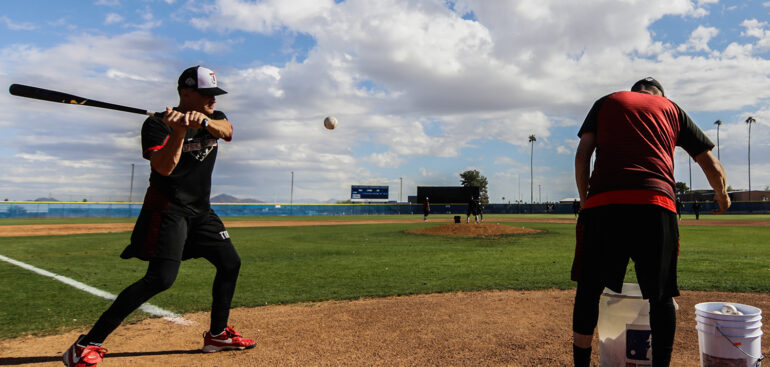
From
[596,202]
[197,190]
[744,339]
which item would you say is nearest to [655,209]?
[596,202]

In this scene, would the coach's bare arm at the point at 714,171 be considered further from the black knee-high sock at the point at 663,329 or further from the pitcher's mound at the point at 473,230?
the pitcher's mound at the point at 473,230

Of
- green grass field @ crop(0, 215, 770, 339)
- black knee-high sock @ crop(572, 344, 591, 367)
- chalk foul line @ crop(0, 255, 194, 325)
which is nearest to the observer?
black knee-high sock @ crop(572, 344, 591, 367)

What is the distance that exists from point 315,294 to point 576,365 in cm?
387

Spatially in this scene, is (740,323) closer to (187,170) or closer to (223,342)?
(223,342)

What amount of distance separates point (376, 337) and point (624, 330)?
6.48 feet

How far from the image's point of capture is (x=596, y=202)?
2.78m

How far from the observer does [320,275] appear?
773 cm

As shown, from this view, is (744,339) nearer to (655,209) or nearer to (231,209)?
(655,209)

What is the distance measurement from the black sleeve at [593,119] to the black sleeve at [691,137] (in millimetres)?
469

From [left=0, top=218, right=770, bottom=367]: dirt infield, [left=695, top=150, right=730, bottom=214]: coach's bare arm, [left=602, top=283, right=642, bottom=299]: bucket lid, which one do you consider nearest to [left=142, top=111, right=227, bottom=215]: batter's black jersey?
[left=0, top=218, right=770, bottom=367]: dirt infield

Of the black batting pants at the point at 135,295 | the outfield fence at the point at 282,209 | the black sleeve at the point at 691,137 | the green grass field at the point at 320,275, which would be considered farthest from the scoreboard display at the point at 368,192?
the black sleeve at the point at 691,137

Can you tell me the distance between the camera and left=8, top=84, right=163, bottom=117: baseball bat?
10.5 feet

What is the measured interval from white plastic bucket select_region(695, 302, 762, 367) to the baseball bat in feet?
12.3

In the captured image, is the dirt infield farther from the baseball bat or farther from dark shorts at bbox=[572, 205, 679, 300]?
the baseball bat
